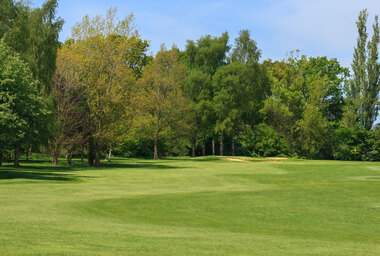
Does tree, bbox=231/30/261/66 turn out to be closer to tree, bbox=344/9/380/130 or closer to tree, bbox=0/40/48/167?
tree, bbox=344/9/380/130

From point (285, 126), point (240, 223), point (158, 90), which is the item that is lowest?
point (240, 223)

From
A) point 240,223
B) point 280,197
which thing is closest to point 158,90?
point 280,197

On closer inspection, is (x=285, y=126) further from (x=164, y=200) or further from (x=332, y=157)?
(x=164, y=200)

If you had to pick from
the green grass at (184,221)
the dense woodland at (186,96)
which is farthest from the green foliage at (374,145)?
the green grass at (184,221)

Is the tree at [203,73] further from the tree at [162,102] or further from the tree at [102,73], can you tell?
the tree at [102,73]

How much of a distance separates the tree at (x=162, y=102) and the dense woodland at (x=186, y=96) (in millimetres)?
164

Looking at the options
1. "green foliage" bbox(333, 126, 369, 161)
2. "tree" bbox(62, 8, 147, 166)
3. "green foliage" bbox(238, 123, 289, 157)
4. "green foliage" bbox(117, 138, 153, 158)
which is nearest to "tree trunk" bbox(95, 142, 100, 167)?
"tree" bbox(62, 8, 147, 166)

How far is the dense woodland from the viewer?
164 feet

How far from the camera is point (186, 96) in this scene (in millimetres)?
79062

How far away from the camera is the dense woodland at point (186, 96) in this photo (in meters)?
49.9

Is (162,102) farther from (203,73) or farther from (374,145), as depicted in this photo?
(374,145)

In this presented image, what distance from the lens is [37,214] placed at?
1459 cm

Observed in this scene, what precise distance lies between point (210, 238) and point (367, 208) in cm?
1001

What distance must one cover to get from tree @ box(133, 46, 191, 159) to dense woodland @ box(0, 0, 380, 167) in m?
0.16
